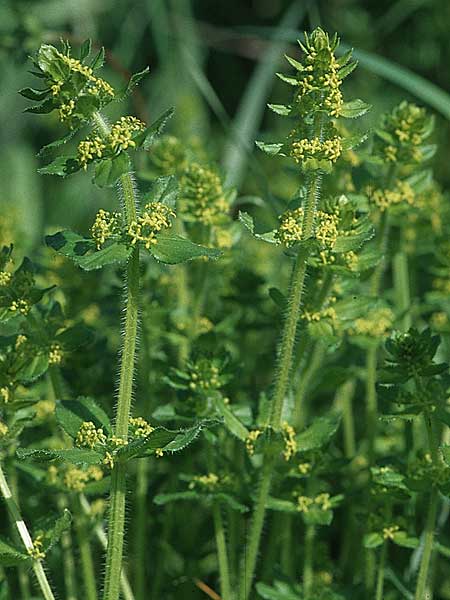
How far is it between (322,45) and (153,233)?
0.32 metres

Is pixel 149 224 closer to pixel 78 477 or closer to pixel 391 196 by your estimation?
pixel 78 477

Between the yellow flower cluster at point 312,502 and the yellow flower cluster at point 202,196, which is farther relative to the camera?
the yellow flower cluster at point 202,196

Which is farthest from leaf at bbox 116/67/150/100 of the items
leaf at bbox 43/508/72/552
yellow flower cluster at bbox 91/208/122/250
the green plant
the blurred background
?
the blurred background

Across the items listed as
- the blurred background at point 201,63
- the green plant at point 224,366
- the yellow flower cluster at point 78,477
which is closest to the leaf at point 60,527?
the green plant at point 224,366

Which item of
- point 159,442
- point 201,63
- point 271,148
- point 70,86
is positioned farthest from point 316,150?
point 201,63

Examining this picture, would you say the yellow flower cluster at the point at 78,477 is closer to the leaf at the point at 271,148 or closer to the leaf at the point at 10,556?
the leaf at the point at 10,556

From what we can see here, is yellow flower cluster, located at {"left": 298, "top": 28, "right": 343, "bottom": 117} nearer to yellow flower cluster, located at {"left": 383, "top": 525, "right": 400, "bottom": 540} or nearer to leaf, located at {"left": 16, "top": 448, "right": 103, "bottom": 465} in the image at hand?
leaf, located at {"left": 16, "top": 448, "right": 103, "bottom": 465}

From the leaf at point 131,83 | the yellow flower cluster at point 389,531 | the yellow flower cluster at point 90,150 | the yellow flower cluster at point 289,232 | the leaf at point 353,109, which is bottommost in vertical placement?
the yellow flower cluster at point 389,531

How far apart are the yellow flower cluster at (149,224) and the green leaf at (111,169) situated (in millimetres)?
76

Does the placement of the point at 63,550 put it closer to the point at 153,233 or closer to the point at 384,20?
the point at 153,233

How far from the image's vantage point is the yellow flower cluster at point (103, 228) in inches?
51.3

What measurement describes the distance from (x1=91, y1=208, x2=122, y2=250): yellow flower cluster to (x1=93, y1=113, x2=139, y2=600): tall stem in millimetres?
18

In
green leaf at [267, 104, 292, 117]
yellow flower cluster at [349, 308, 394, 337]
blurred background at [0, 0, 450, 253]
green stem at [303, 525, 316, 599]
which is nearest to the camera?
green leaf at [267, 104, 292, 117]

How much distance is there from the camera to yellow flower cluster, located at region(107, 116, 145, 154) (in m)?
1.28
